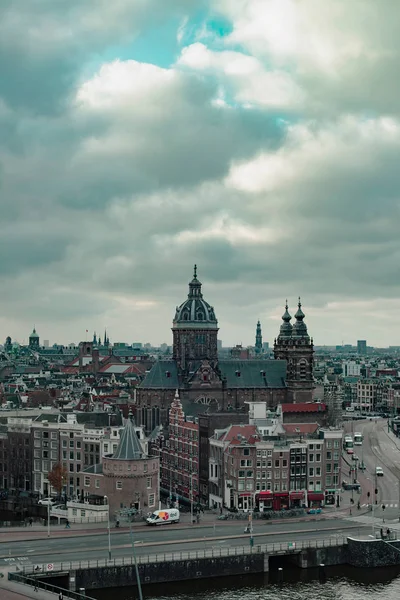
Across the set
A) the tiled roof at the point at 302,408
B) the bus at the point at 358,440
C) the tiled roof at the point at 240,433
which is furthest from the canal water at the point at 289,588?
the bus at the point at 358,440

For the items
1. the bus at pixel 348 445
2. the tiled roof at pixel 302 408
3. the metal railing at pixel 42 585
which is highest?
the tiled roof at pixel 302 408

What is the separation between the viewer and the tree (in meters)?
127

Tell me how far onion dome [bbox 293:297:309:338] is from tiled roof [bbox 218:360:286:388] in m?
6.07

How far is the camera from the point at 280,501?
12106 cm

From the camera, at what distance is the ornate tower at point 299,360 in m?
174

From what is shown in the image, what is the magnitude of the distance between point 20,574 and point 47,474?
49846 millimetres

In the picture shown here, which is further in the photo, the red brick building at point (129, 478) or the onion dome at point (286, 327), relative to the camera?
the onion dome at point (286, 327)

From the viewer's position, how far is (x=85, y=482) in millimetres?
123125

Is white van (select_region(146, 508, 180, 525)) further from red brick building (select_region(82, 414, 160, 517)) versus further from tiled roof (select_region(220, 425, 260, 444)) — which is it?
tiled roof (select_region(220, 425, 260, 444))

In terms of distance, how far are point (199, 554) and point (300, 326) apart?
91.0m

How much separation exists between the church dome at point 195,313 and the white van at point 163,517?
65.5m

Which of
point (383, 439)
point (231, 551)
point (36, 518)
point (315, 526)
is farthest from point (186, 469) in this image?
point (383, 439)

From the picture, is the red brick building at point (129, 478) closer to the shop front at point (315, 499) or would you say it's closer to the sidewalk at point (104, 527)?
the sidewalk at point (104, 527)

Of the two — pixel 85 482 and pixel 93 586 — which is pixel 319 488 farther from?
pixel 93 586
